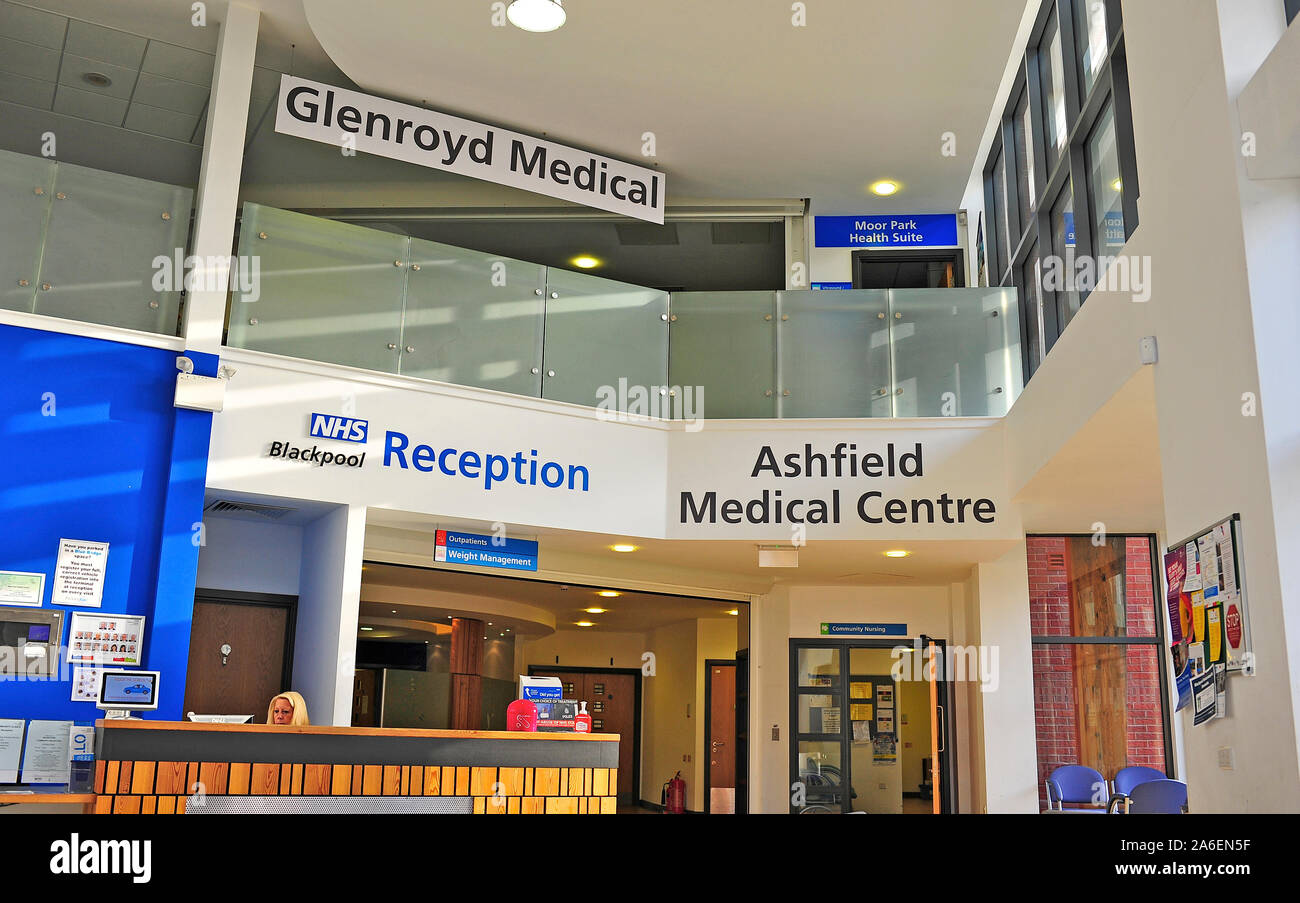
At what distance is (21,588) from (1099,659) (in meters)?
8.41

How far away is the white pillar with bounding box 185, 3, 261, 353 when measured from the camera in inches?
273

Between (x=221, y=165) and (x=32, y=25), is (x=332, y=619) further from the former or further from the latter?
(x=32, y=25)

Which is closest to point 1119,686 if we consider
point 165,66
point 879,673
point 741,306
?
point 879,673

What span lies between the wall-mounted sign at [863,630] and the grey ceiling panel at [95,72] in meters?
8.00

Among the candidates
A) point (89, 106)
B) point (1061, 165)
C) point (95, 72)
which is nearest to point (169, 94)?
point (95, 72)

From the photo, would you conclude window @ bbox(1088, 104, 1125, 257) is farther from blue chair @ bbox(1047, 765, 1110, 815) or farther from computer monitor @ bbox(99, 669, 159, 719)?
computer monitor @ bbox(99, 669, 159, 719)

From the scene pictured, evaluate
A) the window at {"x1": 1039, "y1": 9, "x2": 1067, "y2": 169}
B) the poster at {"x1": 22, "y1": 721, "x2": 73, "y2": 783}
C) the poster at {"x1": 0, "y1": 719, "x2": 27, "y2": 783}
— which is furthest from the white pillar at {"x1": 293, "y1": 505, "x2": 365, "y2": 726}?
the window at {"x1": 1039, "y1": 9, "x2": 1067, "y2": 169}

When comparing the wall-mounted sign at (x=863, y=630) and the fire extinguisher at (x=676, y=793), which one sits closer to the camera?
the wall-mounted sign at (x=863, y=630)

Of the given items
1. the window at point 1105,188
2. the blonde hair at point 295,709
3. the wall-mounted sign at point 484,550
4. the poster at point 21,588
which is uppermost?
the window at point 1105,188

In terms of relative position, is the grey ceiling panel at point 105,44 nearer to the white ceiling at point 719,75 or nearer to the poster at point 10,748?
the white ceiling at point 719,75

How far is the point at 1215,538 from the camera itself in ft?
14.8

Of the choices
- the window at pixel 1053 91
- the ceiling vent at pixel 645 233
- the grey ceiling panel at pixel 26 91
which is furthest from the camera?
the ceiling vent at pixel 645 233

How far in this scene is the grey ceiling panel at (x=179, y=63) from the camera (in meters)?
8.16

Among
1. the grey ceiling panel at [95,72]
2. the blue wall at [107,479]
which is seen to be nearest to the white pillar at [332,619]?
the blue wall at [107,479]
